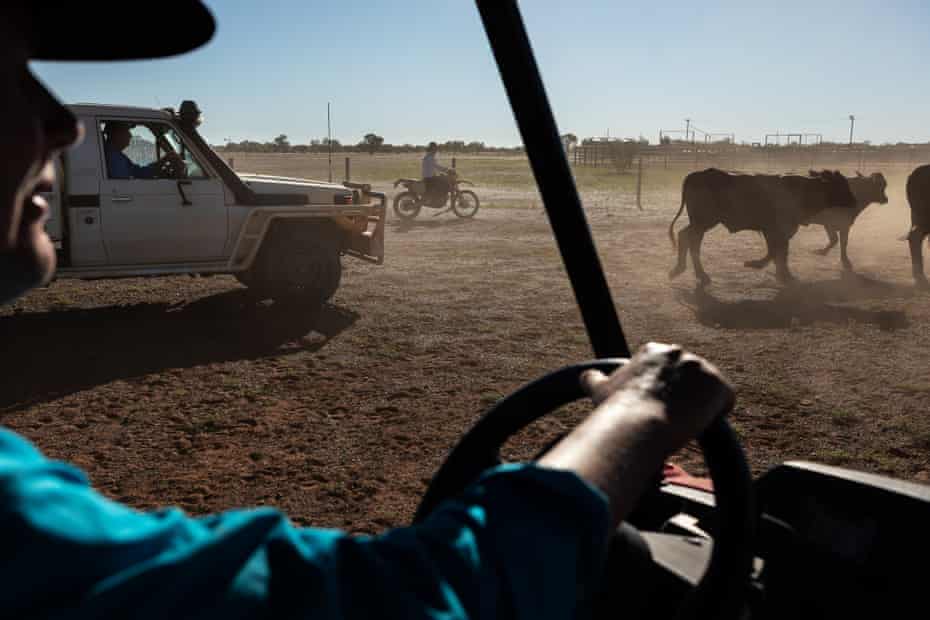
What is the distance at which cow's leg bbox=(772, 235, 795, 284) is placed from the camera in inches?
414

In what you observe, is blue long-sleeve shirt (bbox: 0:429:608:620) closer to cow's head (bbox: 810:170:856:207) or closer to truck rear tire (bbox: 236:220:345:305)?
truck rear tire (bbox: 236:220:345:305)

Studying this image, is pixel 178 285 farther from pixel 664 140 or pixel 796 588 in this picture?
pixel 664 140

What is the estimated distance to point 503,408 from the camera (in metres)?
1.30

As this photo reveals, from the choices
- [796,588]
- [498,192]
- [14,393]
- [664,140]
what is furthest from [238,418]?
[664,140]

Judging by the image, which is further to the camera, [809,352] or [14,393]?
[809,352]

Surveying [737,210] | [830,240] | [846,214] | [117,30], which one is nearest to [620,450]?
[117,30]

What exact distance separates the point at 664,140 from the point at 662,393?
55.8 meters

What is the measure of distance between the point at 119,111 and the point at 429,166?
1233cm

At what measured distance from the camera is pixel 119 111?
297 inches

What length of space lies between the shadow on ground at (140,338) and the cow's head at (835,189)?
7138 millimetres

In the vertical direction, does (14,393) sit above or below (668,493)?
below

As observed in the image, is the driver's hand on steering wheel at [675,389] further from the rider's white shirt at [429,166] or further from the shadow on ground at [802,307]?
the rider's white shirt at [429,166]

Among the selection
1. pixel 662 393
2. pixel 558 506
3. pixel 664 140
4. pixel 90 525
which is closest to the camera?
pixel 90 525

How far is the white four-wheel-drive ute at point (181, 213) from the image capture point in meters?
7.36
